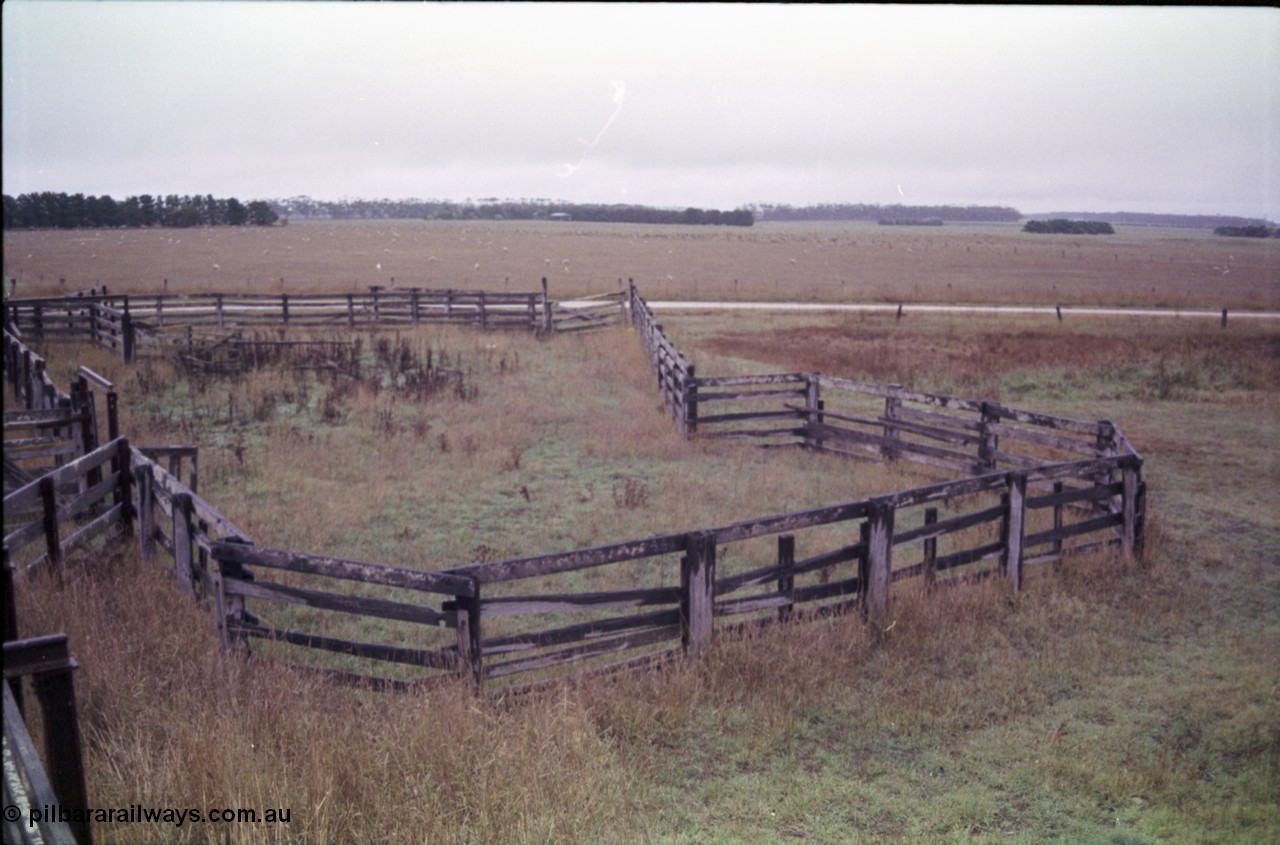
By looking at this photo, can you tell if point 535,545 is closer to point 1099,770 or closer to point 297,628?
point 297,628

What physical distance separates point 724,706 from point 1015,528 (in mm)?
4025

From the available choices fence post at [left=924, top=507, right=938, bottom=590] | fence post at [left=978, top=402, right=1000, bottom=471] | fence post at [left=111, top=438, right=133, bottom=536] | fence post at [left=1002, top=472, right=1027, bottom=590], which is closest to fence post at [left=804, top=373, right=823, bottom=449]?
fence post at [left=978, top=402, right=1000, bottom=471]

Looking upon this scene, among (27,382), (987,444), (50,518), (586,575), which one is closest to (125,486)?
(50,518)

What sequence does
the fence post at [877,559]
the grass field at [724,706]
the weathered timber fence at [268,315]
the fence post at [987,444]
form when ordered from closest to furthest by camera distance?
the grass field at [724,706]
the fence post at [877,559]
the fence post at [987,444]
the weathered timber fence at [268,315]

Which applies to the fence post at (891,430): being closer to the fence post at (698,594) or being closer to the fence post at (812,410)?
the fence post at (812,410)

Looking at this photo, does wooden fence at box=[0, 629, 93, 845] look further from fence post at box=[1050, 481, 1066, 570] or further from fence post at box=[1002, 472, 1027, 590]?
fence post at box=[1050, 481, 1066, 570]

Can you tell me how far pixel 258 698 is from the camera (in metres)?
5.27

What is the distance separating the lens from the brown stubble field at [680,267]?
4888 centimetres

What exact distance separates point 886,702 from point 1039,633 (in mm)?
2166

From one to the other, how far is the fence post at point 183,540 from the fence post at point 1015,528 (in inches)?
278

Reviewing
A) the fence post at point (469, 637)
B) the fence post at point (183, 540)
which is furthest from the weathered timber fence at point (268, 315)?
the fence post at point (469, 637)

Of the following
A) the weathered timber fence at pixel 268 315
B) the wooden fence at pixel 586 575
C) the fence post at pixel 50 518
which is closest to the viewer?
the wooden fence at pixel 586 575

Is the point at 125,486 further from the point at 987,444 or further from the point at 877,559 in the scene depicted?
the point at 987,444

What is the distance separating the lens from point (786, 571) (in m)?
7.02
